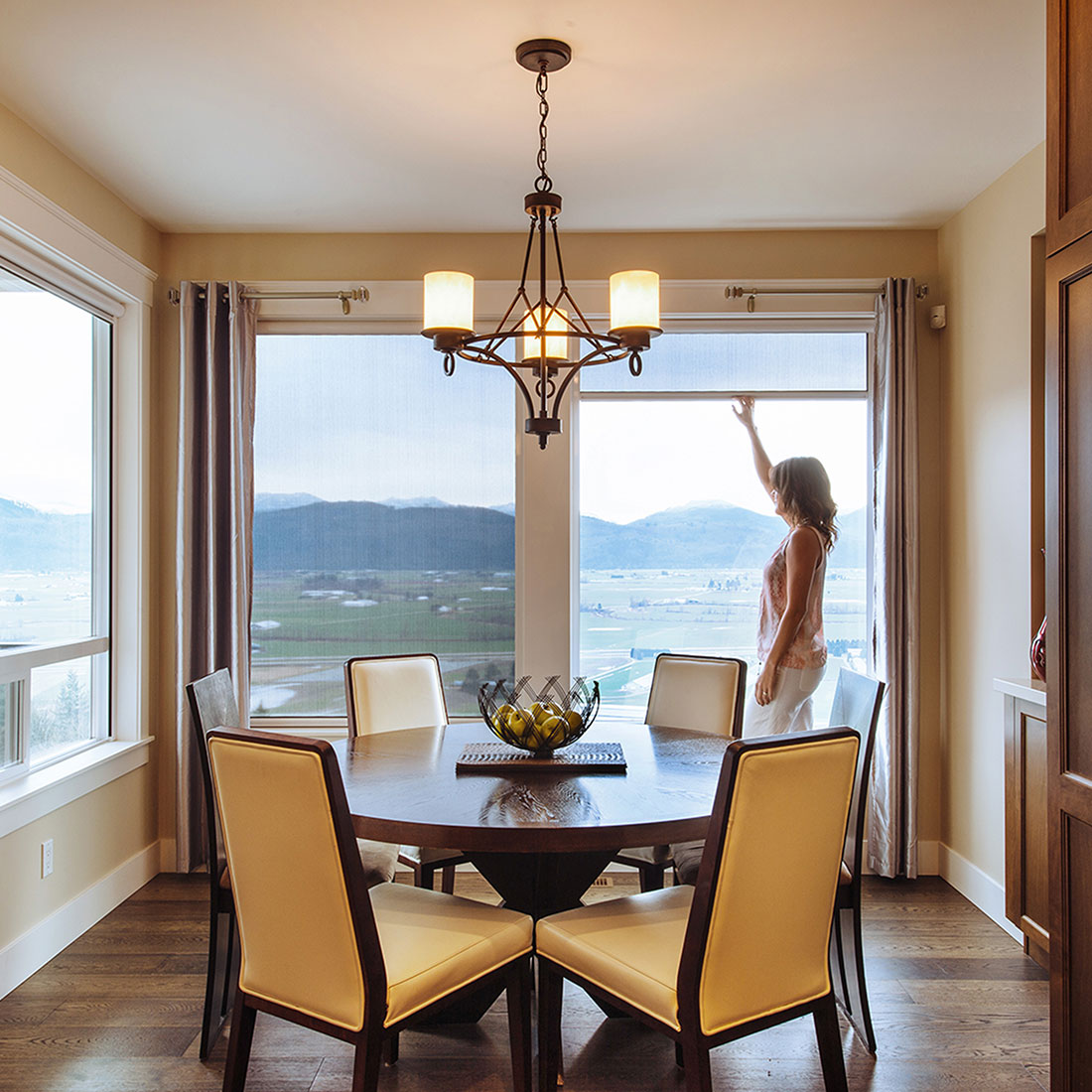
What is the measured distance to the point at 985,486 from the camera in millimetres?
3549

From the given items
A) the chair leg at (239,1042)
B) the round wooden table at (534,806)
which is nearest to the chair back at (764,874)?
the round wooden table at (534,806)

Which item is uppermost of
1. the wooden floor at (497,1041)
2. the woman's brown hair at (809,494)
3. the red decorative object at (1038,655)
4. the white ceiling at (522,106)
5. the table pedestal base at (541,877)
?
the white ceiling at (522,106)

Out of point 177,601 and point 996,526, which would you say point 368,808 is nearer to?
point 177,601

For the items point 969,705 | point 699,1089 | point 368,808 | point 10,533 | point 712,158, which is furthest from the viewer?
point 969,705

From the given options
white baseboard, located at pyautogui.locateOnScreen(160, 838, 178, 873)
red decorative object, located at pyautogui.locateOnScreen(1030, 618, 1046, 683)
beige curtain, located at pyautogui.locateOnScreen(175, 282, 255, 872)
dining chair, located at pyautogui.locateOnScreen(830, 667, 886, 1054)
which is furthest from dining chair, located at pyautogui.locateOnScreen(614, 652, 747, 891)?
white baseboard, located at pyautogui.locateOnScreen(160, 838, 178, 873)

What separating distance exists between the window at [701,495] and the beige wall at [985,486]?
1.34ft

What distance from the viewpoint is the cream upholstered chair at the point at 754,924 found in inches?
70.5

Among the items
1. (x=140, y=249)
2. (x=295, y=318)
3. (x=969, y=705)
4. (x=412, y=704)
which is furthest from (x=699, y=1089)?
(x=140, y=249)

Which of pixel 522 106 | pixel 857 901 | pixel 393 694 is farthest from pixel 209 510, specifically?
pixel 857 901

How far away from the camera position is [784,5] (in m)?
2.35

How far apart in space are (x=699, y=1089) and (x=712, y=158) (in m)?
2.83

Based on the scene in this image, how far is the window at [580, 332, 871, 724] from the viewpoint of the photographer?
409 cm

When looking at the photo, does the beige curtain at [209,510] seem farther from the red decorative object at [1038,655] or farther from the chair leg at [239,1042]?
the red decorative object at [1038,655]

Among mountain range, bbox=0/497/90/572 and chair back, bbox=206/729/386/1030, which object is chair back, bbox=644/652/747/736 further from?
mountain range, bbox=0/497/90/572
